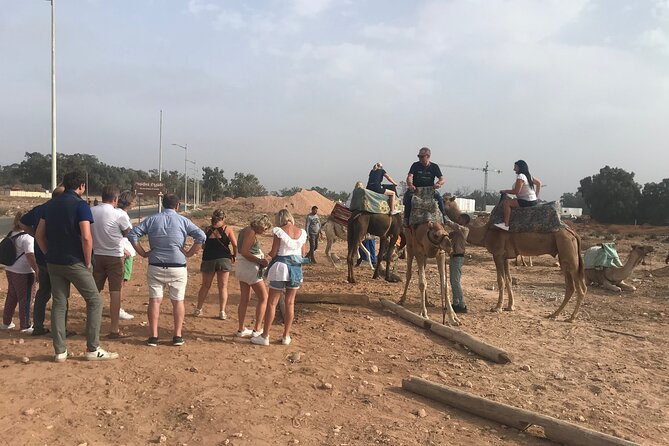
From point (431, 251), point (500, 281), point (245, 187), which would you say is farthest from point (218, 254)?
point (245, 187)

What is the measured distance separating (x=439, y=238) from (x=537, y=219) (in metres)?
2.50

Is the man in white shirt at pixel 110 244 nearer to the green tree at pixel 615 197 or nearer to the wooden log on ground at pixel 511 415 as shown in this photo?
the wooden log on ground at pixel 511 415

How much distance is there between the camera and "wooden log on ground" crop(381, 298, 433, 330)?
7.52m

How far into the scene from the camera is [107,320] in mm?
7242

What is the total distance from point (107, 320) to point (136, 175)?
95691 mm

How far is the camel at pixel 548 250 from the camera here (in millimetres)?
9078

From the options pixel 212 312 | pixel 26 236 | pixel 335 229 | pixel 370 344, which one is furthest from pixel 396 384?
pixel 335 229

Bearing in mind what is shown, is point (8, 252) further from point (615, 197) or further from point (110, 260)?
point (615, 197)

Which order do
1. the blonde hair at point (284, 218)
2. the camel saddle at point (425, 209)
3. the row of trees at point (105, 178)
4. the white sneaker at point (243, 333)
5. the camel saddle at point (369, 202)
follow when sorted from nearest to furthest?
1. the blonde hair at point (284, 218)
2. the white sneaker at point (243, 333)
3. the camel saddle at point (425, 209)
4. the camel saddle at point (369, 202)
5. the row of trees at point (105, 178)

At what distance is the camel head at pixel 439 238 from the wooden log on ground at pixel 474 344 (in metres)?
1.30

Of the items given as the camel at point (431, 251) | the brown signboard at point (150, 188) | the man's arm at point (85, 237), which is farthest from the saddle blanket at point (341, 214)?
the brown signboard at point (150, 188)

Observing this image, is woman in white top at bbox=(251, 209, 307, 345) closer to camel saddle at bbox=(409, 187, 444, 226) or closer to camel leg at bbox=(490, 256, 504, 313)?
camel saddle at bbox=(409, 187, 444, 226)

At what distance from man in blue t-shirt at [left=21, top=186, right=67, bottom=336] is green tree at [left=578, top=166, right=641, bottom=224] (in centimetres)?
6133

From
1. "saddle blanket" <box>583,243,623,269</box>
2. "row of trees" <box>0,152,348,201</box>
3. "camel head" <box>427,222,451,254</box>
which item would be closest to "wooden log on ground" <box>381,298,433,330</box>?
"camel head" <box>427,222,451,254</box>
